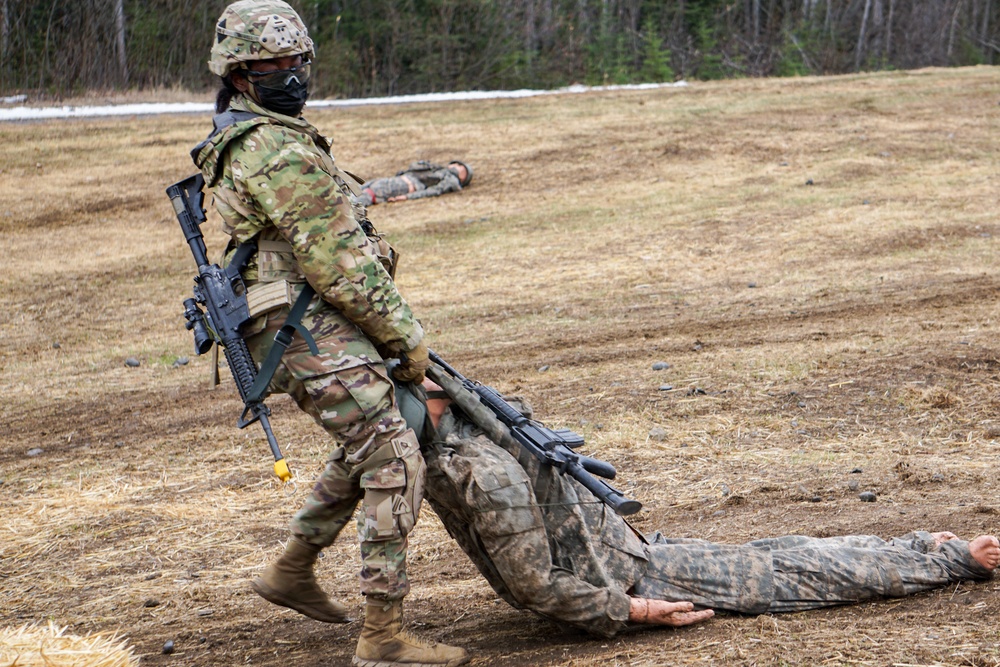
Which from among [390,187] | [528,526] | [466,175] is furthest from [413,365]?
[466,175]

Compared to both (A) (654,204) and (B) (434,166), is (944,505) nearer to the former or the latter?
(A) (654,204)

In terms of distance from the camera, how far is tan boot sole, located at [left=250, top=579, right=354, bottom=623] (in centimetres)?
459

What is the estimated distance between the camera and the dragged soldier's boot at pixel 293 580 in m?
4.53

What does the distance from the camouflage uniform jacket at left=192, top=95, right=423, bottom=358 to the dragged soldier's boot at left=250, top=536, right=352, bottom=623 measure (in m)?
1.02

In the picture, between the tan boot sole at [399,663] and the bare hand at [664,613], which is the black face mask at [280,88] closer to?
the tan boot sole at [399,663]

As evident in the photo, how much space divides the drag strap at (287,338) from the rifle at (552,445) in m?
0.66

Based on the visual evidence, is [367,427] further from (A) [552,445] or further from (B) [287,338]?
(A) [552,445]

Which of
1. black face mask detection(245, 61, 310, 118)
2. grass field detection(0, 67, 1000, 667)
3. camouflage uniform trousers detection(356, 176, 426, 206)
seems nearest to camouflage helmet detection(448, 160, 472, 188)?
grass field detection(0, 67, 1000, 667)

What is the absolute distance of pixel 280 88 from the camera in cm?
414

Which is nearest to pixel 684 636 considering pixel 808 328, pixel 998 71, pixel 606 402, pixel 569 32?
pixel 606 402

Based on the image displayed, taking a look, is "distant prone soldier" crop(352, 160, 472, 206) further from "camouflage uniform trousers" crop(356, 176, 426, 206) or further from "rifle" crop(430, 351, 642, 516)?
"rifle" crop(430, 351, 642, 516)

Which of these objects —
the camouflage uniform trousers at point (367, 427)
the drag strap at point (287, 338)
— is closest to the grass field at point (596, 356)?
the camouflage uniform trousers at point (367, 427)

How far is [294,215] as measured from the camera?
3.93 meters

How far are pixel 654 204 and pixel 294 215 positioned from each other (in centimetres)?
1154
